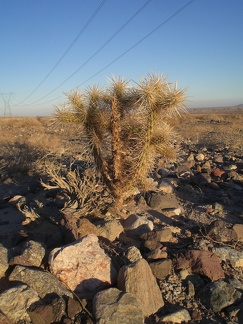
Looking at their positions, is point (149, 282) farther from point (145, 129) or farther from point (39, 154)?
point (39, 154)

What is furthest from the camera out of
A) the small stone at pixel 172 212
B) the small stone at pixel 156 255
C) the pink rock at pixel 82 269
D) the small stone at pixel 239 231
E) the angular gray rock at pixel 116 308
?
the small stone at pixel 172 212

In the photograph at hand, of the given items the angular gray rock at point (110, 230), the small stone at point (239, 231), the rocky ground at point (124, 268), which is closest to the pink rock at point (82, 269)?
the rocky ground at point (124, 268)

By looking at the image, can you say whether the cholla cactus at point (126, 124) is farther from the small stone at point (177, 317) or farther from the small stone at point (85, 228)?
the small stone at point (177, 317)

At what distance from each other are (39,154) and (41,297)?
28.9 ft

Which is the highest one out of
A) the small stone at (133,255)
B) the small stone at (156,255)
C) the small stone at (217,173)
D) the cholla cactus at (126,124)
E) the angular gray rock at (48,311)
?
the cholla cactus at (126,124)

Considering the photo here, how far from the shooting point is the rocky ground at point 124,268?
306 centimetres

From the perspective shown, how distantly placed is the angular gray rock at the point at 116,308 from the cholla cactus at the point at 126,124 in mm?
2610

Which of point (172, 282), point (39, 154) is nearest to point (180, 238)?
point (172, 282)

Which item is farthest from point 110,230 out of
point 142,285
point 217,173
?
point 217,173

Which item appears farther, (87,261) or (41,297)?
(87,261)

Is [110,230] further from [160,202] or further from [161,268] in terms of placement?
[160,202]

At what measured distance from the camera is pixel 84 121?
569 centimetres

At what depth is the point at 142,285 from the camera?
3.29 m

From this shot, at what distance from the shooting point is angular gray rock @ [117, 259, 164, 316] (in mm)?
3244
